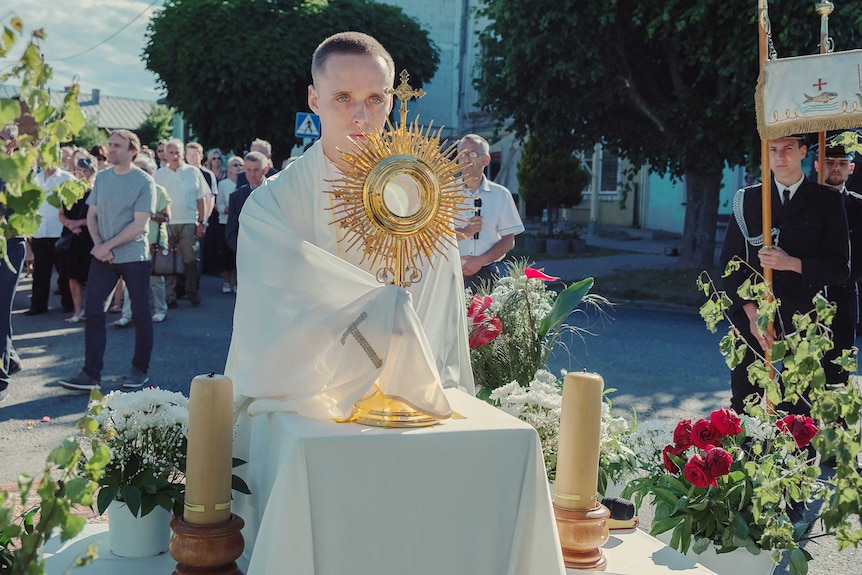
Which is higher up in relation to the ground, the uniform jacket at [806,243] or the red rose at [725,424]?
the uniform jacket at [806,243]

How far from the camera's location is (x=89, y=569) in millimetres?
2852

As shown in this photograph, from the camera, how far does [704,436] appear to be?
132 inches

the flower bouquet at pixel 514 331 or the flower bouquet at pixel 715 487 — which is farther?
the flower bouquet at pixel 514 331

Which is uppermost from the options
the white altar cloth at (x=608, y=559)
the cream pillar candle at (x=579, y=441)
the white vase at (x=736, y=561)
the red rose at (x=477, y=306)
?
the red rose at (x=477, y=306)

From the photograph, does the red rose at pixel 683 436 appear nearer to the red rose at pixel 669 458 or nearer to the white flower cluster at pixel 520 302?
the red rose at pixel 669 458

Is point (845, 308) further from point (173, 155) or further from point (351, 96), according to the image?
point (173, 155)

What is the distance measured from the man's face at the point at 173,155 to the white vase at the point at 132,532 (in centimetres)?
903

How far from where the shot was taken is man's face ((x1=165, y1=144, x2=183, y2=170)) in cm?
1148

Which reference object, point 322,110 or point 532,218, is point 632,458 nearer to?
point 322,110

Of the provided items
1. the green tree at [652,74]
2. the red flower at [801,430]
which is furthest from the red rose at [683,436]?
the green tree at [652,74]

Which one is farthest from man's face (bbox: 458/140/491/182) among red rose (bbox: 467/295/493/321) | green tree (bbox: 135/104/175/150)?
green tree (bbox: 135/104/175/150)

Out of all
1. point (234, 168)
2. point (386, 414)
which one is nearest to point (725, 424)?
point (386, 414)

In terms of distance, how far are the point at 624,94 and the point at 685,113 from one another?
98 cm

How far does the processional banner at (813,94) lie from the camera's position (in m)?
4.55
